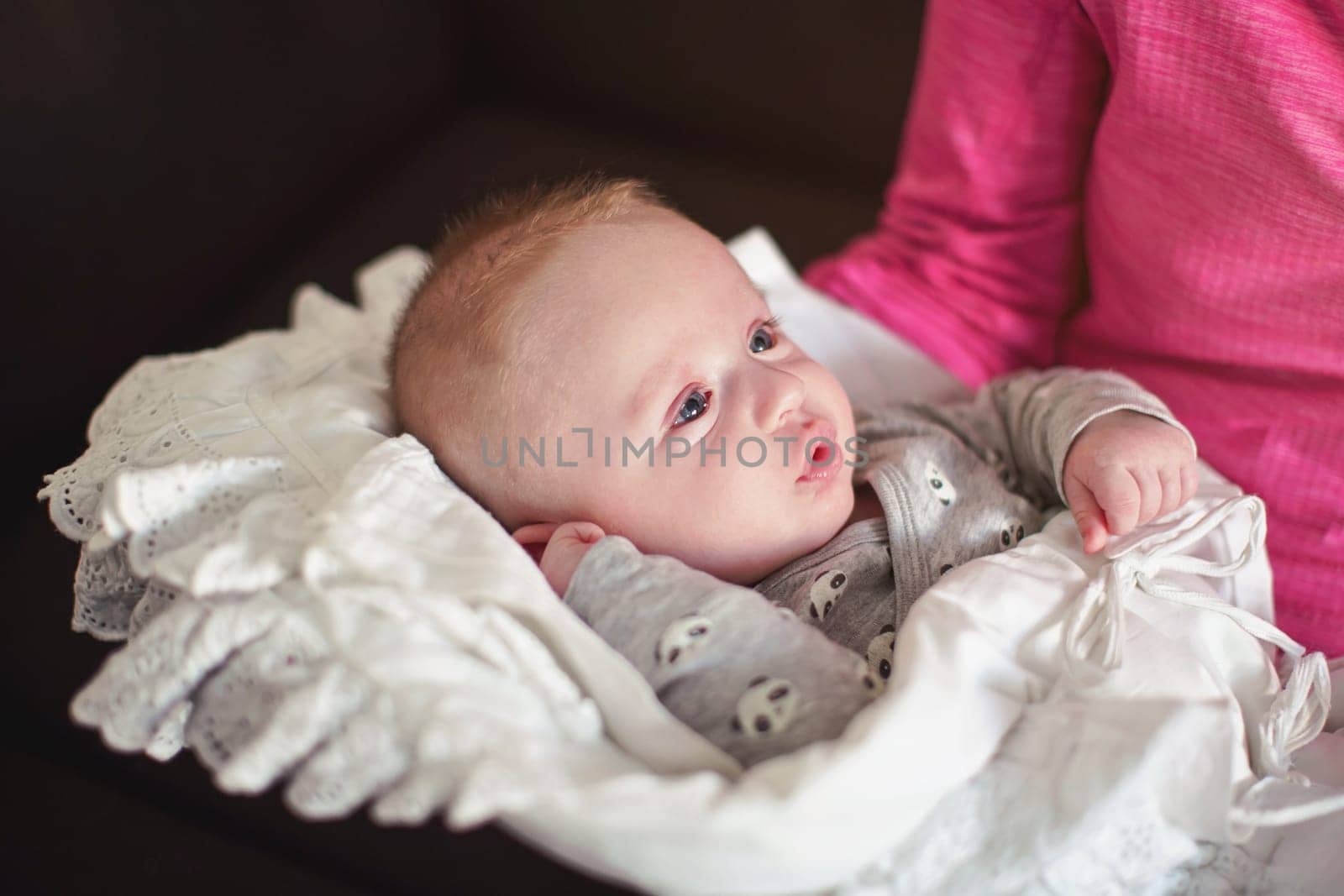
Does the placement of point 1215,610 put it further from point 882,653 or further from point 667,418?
point 667,418

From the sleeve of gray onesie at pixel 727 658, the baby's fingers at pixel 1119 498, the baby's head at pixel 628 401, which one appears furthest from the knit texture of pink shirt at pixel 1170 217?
the sleeve of gray onesie at pixel 727 658

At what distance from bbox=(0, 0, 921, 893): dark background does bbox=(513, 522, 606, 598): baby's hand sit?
11.9 inches

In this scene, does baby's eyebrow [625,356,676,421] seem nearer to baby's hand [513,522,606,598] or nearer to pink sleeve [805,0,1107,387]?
baby's hand [513,522,606,598]

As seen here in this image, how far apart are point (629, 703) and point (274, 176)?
928mm

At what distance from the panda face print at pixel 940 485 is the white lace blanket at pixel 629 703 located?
9 cm

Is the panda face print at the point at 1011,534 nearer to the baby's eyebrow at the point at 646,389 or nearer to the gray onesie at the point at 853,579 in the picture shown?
the gray onesie at the point at 853,579

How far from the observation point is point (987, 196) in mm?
987

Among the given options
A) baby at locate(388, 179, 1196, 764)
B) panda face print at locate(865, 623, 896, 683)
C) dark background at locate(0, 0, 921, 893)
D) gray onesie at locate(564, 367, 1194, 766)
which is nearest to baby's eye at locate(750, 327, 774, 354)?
baby at locate(388, 179, 1196, 764)

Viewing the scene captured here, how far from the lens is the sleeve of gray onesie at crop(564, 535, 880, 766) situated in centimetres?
61

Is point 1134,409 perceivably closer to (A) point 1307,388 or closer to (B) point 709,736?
(A) point 1307,388

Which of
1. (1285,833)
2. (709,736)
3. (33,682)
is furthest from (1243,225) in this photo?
(33,682)

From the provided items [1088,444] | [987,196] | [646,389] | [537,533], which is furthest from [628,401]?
[987,196]

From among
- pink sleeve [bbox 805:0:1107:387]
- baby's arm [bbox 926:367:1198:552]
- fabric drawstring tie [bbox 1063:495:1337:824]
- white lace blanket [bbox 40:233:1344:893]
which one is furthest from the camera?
pink sleeve [bbox 805:0:1107:387]

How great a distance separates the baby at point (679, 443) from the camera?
0.73 m
